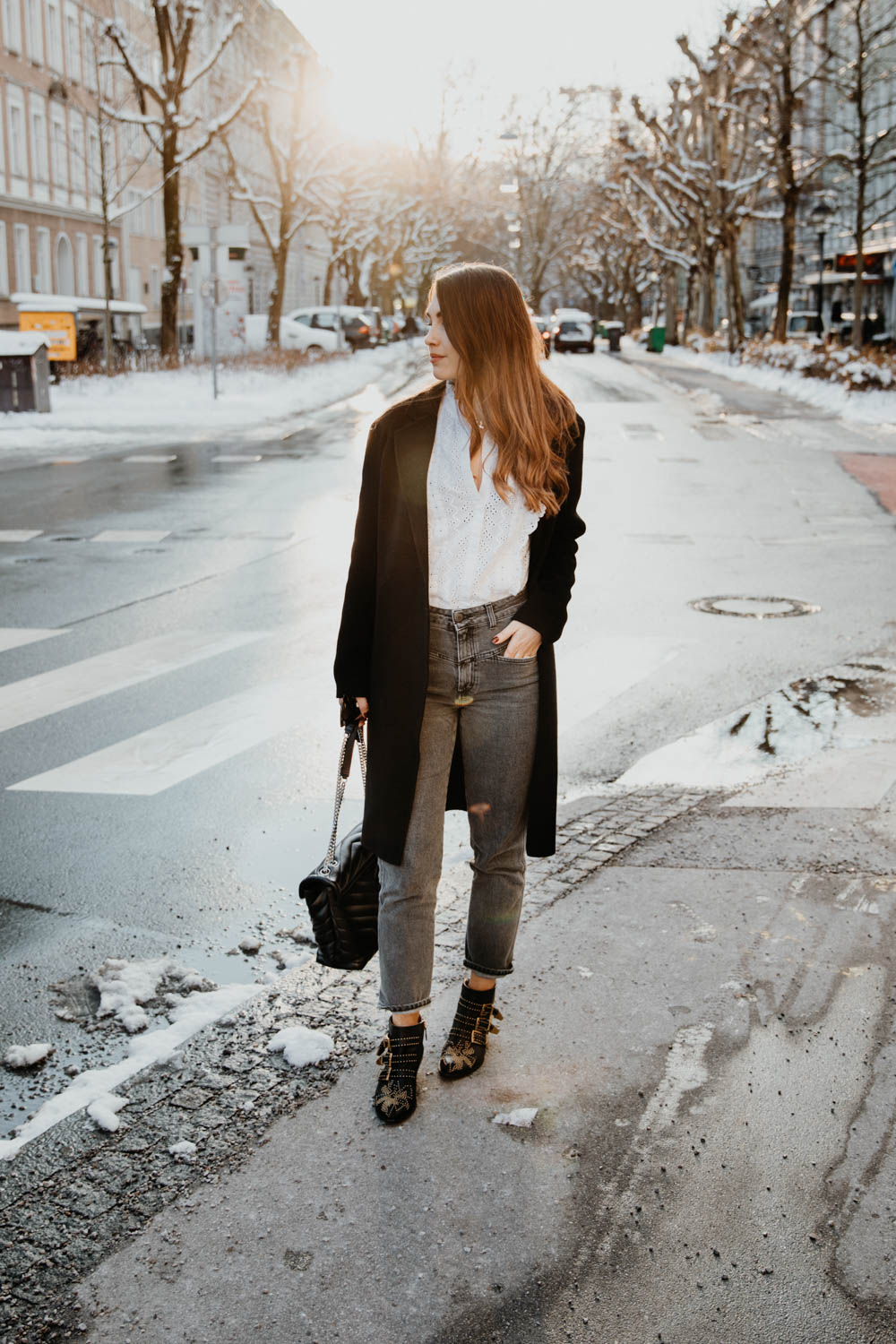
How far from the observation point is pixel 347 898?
11.6 feet

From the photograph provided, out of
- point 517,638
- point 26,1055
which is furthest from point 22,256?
point 517,638

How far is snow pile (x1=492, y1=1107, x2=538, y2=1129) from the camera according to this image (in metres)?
3.32

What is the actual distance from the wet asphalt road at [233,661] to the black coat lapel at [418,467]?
1.53 m

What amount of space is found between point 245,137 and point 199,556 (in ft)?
233

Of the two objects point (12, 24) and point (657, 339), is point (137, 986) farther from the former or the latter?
point (657, 339)

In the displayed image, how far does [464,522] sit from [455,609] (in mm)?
191

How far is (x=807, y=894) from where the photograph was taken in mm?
4660

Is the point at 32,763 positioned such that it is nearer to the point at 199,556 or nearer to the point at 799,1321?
the point at 799,1321

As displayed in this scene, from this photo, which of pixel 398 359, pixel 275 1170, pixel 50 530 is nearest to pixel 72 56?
pixel 398 359

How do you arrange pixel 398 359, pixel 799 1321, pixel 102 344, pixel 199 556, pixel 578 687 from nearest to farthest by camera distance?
pixel 799 1321
pixel 578 687
pixel 199 556
pixel 102 344
pixel 398 359

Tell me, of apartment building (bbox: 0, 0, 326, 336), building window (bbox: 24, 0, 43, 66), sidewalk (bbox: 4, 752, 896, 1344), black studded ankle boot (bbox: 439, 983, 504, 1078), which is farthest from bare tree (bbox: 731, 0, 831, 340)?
black studded ankle boot (bbox: 439, 983, 504, 1078)

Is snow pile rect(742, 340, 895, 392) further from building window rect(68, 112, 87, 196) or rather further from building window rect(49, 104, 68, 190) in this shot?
building window rect(68, 112, 87, 196)

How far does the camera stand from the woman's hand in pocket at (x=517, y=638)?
10.8ft

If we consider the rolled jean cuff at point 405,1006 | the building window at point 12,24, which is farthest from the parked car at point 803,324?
the rolled jean cuff at point 405,1006
